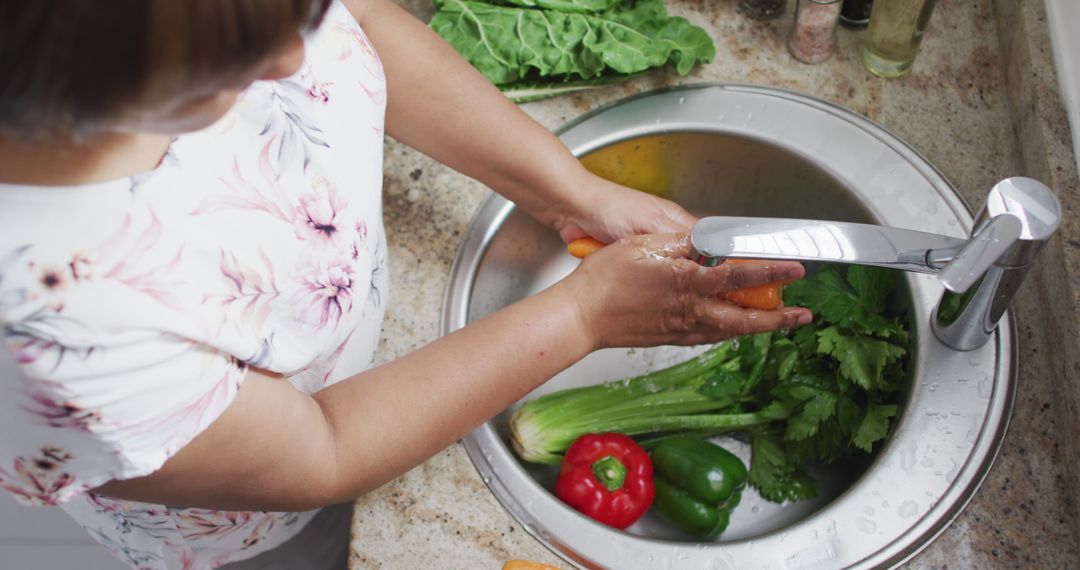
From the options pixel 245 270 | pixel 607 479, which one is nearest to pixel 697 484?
pixel 607 479

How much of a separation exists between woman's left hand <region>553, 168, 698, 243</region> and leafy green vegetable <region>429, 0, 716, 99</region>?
0.69ft

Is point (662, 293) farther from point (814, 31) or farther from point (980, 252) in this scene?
point (814, 31)

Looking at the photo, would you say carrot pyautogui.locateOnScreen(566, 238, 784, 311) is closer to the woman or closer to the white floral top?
the woman

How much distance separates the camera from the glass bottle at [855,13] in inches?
52.2

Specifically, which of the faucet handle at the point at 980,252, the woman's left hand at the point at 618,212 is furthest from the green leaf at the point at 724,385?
the faucet handle at the point at 980,252

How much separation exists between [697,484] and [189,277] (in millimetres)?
709

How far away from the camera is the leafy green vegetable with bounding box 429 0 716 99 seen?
1.29 meters

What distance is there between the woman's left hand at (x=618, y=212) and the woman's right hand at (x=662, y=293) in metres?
0.12

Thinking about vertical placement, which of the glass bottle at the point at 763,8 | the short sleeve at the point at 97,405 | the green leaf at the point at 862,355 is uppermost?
the short sleeve at the point at 97,405

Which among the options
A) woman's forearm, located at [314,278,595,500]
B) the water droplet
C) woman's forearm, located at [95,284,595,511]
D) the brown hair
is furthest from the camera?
the water droplet

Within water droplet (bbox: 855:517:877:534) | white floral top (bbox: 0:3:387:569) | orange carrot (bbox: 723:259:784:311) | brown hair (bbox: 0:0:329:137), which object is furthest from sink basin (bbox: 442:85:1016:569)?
brown hair (bbox: 0:0:329:137)

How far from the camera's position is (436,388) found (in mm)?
927

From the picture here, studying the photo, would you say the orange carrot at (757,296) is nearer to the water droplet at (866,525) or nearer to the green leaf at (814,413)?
the green leaf at (814,413)

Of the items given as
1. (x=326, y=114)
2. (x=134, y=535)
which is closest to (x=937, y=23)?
(x=326, y=114)
